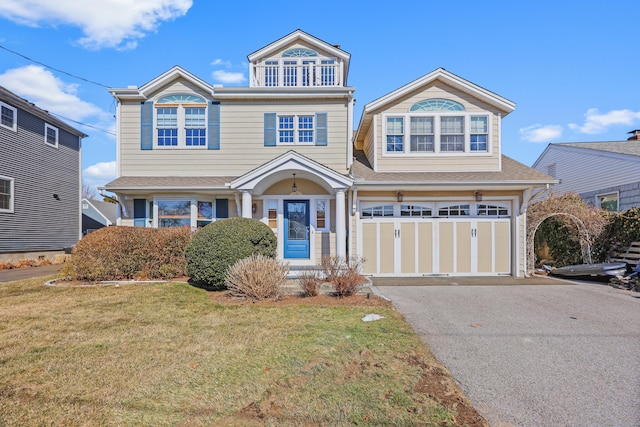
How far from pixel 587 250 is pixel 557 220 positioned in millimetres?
1638

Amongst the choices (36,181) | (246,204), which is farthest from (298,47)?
(36,181)

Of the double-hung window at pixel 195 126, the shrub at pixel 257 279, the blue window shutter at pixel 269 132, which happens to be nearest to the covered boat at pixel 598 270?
the shrub at pixel 257 279

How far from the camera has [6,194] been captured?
1363 centimetres

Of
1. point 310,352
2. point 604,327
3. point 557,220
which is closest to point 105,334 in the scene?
point 310,352

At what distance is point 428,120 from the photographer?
10.8 m

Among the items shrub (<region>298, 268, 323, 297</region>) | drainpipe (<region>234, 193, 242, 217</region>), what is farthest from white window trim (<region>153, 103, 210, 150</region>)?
shrub (<region>298, 268, 323, 297</region>)

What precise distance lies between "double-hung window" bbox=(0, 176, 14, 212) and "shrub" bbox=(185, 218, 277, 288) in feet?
36.8

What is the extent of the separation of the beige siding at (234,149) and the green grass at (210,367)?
577 centimetres

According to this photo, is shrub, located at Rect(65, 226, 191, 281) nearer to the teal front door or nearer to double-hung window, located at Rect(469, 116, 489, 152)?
the teal front door

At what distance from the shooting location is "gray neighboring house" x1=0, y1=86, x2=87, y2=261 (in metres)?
13.6

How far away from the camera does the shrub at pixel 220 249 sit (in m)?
7.62

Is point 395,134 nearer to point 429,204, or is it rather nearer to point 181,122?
point 429,204

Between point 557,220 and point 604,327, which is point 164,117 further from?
point 557,220

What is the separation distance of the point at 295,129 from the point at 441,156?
4.91 metres
